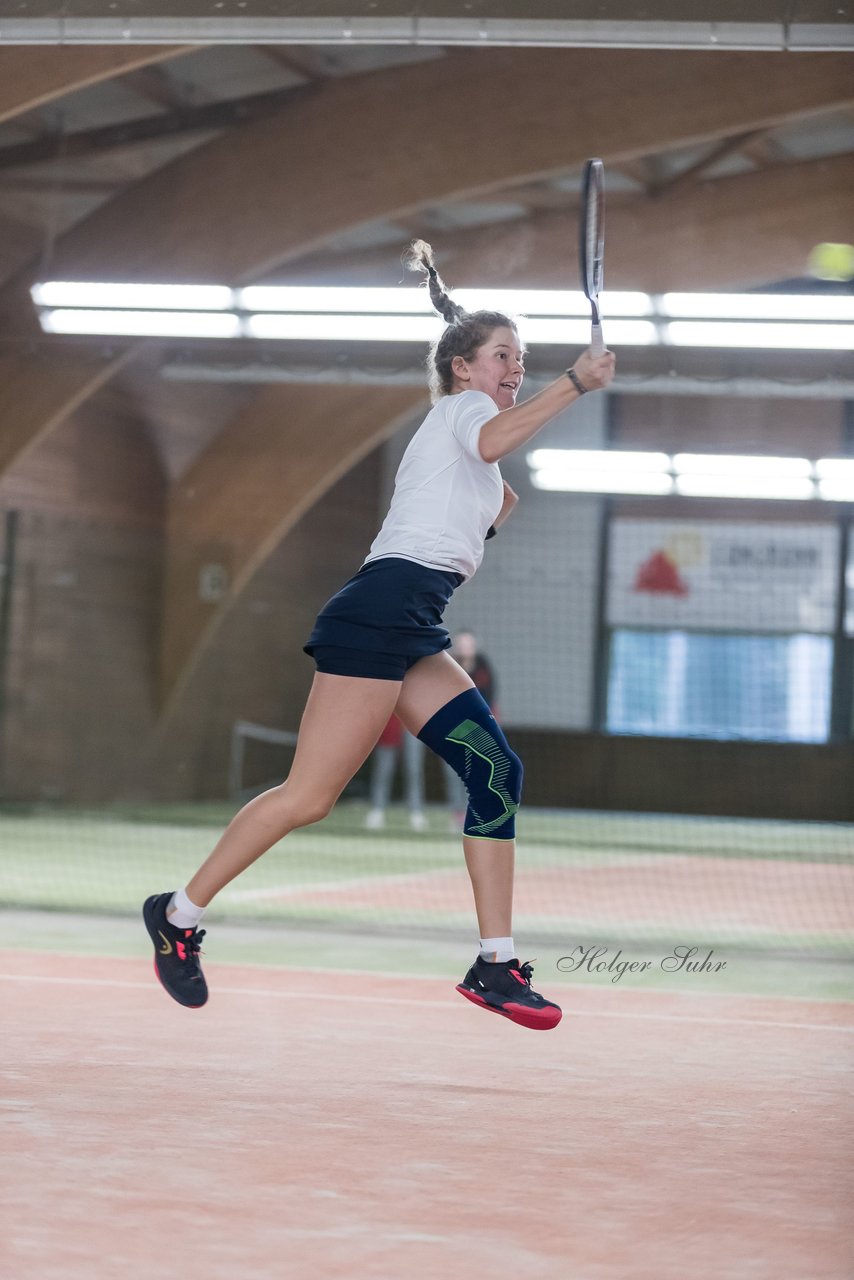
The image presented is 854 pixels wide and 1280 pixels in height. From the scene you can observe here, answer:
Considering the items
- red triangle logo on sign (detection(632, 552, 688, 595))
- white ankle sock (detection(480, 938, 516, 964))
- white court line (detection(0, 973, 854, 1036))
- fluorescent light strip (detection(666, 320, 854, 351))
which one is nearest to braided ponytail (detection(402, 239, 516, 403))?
white ankle sock (detection(480, 938, 516, 964))

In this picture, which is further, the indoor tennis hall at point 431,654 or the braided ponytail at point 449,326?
the braided ponytail at point 449,326

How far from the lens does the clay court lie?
2.60 meters

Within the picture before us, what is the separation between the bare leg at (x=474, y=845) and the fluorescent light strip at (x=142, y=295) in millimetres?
9567

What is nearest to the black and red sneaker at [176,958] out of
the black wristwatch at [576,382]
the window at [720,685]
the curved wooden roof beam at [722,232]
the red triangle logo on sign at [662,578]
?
the black wristwatch at [576,382]

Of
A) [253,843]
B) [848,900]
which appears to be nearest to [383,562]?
[253,843]

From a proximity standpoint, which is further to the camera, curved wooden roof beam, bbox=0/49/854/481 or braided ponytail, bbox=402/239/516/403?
curved wooden roof beam, bbox=0/49/854/481

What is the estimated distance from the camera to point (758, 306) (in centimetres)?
1270

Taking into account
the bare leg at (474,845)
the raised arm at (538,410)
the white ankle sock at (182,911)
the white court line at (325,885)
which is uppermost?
the raised arm at (538,410)

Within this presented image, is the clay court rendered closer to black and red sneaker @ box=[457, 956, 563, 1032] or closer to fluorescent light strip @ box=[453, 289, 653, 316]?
black and red sneaker @ box=[457, 956, 563, 1032]

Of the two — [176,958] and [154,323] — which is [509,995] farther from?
[154,323]

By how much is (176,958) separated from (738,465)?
16.6 meters

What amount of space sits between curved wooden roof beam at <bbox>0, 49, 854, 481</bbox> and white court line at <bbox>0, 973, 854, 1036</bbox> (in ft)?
25.9

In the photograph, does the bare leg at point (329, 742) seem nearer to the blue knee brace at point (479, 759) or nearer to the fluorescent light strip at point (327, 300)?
the blue knee brace at point (479, 759)

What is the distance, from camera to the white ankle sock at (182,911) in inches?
166
